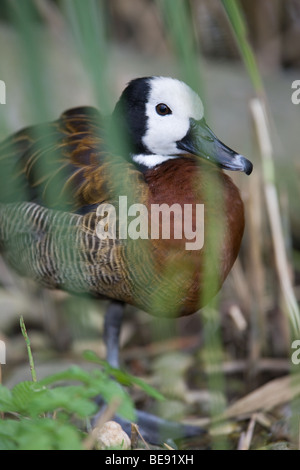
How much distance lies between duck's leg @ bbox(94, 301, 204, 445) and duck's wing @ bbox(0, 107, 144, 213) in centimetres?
43

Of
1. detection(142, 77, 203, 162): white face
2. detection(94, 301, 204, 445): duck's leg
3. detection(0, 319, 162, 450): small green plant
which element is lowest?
detection(94, 301, 204, 445): duck's leg

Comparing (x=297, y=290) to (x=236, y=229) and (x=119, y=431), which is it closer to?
(x=236, y=229)

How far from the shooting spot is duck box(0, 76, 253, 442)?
5.74ft

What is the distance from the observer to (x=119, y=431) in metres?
1.60

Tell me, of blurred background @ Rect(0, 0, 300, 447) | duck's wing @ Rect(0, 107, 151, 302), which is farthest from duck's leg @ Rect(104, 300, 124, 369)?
duck's wing @ Rect(0, 107, 151, 302)

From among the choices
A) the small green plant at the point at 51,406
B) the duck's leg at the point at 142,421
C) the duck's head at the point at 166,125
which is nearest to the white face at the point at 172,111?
the duck's head at the point at 166,125

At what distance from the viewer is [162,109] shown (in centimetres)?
184

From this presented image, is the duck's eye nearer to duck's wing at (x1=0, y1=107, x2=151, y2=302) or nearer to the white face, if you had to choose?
the white face

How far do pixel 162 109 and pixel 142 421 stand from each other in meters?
0.94
